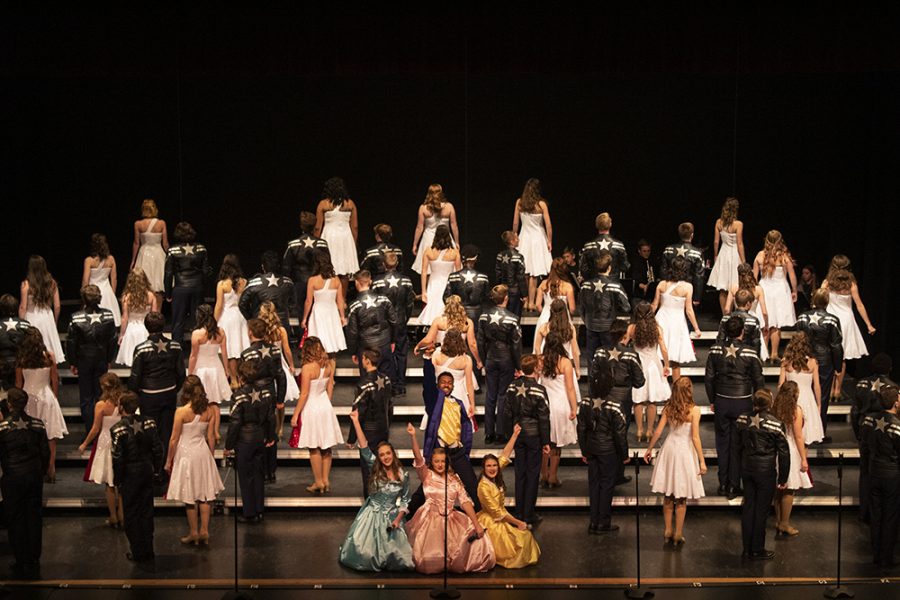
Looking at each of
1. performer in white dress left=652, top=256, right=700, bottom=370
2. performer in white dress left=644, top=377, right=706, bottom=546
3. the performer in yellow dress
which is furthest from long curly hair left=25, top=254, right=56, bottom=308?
performer in white dress left=644, top=377, right=706, bottom=546

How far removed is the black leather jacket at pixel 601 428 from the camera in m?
11.6

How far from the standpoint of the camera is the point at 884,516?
11.2 m

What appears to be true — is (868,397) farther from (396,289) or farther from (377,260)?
(377,260)

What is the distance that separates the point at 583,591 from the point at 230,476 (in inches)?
150

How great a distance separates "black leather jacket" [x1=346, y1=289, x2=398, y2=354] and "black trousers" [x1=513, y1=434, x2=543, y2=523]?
2203 millimetres

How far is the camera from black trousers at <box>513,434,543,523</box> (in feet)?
38.5

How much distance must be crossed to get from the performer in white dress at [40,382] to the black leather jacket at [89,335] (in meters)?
0.50

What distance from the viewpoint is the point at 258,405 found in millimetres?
11727

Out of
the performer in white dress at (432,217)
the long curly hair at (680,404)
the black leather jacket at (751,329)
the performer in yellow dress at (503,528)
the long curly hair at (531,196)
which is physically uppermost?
the long curly hair at (531,196)

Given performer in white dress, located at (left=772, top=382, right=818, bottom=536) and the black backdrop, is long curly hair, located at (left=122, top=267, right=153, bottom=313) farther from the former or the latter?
performer in white dress, located at (left=772, top=382, right=818, bottom=536)

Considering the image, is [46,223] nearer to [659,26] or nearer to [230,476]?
[230,476]

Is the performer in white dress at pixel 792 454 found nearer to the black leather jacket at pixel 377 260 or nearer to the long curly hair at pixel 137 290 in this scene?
the black leather jacket at pixel 377 260

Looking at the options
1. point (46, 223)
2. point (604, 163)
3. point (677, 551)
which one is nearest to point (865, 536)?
point (677, 551)


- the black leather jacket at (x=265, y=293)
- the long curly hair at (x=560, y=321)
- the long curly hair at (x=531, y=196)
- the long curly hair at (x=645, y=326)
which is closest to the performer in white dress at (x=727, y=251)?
the long curly hair at (x=531, y=196)
